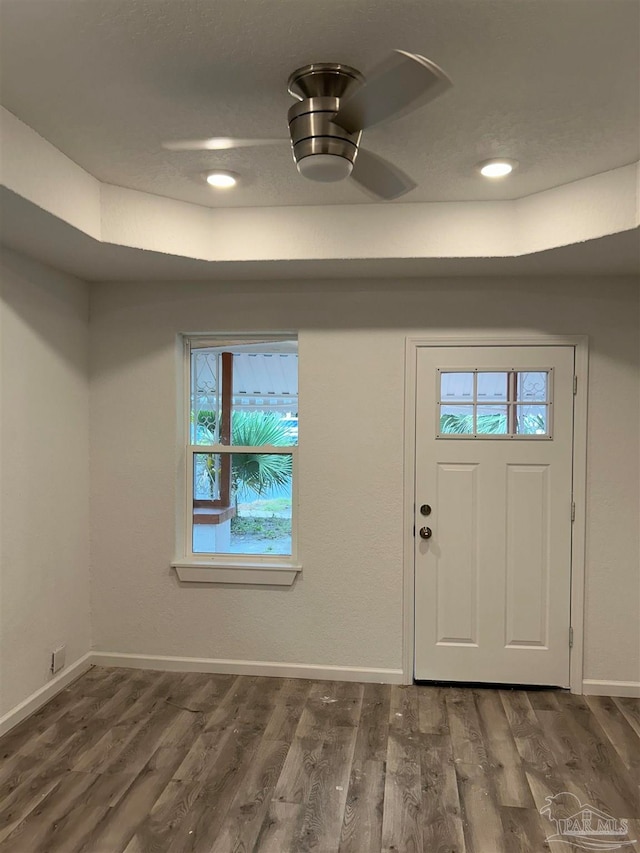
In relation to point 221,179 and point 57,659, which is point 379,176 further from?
point 57,659

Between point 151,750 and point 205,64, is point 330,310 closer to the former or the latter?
point 205,64

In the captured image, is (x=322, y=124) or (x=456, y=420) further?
(x=456, y=420)

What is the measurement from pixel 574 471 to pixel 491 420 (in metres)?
0.54

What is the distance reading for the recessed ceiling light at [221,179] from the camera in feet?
8.37

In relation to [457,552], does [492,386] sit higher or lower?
higher

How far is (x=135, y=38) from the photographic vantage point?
163cm

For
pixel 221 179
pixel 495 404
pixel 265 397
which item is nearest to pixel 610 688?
pixel 495 404

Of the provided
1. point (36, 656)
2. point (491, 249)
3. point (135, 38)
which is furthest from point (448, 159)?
point (36, 656)

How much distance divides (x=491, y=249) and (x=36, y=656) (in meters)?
3.12

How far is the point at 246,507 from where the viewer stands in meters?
3.69

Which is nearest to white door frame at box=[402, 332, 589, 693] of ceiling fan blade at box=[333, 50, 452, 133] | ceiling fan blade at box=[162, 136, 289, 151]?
ceiling fan blade at box=[162, 136, 289, 151]

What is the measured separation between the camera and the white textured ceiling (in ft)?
5.03

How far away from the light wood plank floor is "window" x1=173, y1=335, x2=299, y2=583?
769mm

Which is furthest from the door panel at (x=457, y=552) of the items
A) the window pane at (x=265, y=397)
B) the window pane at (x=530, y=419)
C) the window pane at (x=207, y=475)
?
the window pane at (x=207, y=475)
